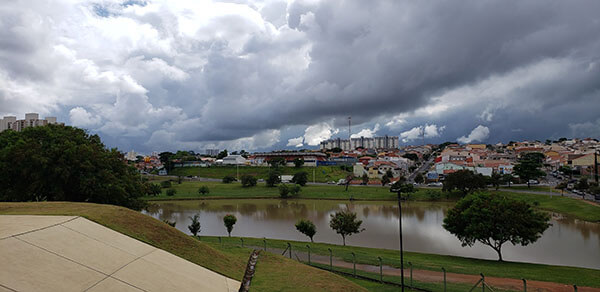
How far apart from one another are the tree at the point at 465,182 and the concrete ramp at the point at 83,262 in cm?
5161

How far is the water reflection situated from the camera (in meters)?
26.6

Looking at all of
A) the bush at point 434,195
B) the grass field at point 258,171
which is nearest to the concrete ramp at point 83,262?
the bush at point 434,195

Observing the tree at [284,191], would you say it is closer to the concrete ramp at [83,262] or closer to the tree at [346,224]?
the tree at [346,224]

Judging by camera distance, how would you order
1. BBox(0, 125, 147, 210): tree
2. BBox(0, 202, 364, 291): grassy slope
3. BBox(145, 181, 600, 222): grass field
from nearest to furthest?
BBox(0, 202, 364, 291): grassy slope, BBox(0, 125, 147, 210): tree, BBox(145, 181, 600, 222): grass field

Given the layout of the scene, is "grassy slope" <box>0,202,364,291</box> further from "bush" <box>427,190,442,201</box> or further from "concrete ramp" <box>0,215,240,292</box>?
"bush" <box>427,190,442,201</box>

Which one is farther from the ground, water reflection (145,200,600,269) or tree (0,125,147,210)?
tree (0,125,147,210)

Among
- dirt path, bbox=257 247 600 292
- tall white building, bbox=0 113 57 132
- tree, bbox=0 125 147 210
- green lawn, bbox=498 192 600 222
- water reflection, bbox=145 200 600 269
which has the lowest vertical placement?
water reflection, bbox=145 200 600 269

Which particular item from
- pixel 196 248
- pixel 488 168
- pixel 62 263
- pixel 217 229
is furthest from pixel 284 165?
pixel 62 263

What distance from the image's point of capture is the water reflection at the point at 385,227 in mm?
26641

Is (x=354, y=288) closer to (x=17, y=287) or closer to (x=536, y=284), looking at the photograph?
(x=536, y=284)

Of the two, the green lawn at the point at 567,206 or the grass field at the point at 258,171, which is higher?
the grass field at the point at 258,171

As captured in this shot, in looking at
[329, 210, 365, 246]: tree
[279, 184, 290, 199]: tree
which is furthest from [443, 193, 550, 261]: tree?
[279, 184, 290, 199]: tree

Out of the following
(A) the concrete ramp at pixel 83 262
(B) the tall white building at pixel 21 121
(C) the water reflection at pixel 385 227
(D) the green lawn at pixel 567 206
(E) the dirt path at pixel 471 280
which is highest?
(B) the tall white building at pixel 21 121

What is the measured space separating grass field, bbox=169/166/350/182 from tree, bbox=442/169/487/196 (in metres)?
33.4
